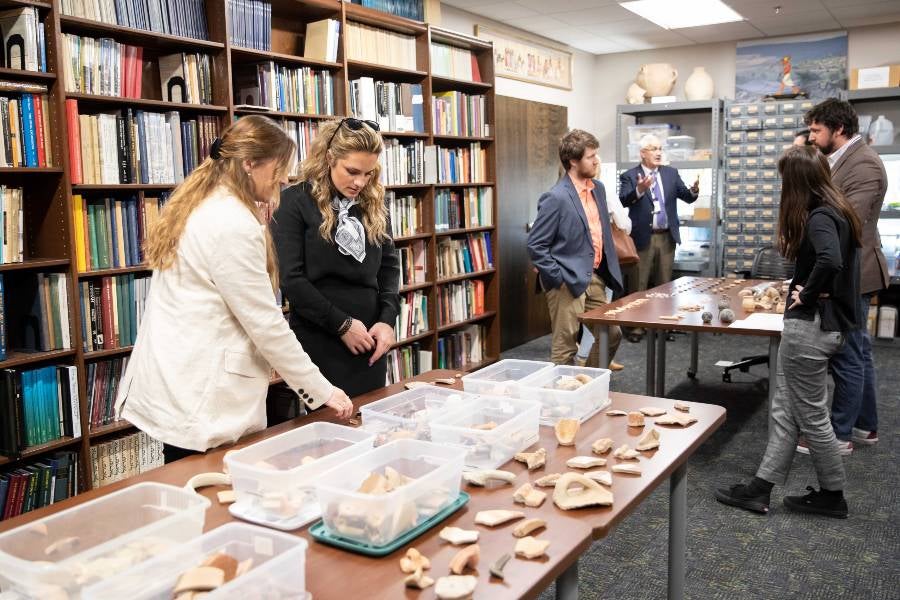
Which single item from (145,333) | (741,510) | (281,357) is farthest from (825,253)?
(145,333)

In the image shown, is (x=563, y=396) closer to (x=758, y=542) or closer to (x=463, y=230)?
(x=758, y=542)

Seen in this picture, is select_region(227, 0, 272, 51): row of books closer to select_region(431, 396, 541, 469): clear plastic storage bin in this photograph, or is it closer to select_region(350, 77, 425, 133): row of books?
select_region(350, 77, 425, 133): row of books

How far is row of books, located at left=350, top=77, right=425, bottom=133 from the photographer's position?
4305 mm

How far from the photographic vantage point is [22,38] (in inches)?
107

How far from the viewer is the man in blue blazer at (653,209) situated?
607 cm

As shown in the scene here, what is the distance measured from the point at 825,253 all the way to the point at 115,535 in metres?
2.33

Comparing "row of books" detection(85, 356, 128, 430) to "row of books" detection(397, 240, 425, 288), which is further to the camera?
"row of books" detection(397, 240, 425, 288)

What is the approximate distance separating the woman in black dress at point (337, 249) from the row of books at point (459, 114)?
2.68m

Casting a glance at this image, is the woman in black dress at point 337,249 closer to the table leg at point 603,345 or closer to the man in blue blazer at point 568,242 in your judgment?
the table leg at point 603,345

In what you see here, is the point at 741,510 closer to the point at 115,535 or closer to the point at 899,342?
the point at 115,535

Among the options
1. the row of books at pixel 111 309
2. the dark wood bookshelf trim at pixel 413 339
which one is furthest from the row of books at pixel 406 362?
the row of books at pixel 111 309

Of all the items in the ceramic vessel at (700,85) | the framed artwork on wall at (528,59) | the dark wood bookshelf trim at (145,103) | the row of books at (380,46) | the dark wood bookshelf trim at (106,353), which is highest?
the framed artwork on wall at (528,59)

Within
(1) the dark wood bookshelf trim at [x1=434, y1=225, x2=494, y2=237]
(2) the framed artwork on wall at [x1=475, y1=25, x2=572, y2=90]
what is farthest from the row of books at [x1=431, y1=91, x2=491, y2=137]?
(2) the framed artwork on wall at [x1=475, y1=25, x2=572, y2=90]

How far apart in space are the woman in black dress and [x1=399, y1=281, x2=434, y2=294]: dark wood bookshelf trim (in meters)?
2.33
